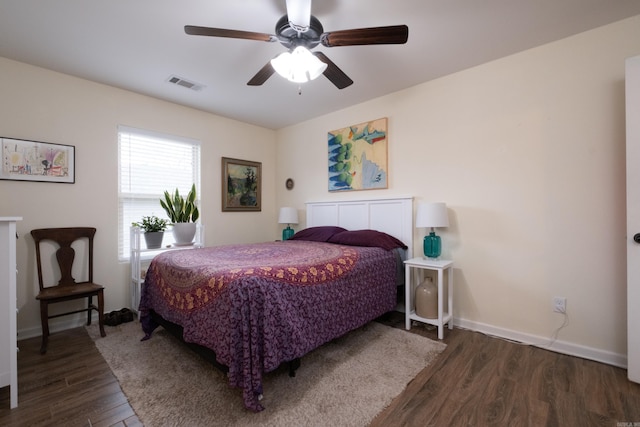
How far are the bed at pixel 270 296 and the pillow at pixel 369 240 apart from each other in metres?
→ 0.01

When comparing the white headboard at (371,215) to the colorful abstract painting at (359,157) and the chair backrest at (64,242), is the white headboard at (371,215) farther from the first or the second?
the chair backrest at (64,242)

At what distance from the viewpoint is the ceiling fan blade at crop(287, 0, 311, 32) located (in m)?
1.44

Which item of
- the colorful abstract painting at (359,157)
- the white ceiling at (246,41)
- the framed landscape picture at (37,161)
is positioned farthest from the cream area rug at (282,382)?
the white ceiling at (246,41)

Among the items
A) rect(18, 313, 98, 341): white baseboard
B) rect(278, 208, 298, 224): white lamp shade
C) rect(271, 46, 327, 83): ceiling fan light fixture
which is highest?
rect(271, 46, 327, 83): ceiling fan light fixture

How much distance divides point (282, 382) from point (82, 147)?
9.57 ft

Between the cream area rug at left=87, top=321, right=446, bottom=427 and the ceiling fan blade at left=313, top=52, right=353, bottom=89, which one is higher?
the ceiling fan blade at left=313, top=52, right=353, bottom=89

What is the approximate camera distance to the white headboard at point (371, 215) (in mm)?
2963

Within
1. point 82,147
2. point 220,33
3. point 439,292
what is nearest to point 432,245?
point 439,292

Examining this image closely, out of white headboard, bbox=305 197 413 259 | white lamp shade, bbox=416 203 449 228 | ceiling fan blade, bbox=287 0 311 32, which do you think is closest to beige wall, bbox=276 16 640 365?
white headboard, bbox=305 197 413 259

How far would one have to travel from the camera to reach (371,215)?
325 centimetres

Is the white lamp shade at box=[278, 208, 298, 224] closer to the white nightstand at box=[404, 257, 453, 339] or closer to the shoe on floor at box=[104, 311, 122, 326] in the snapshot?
the white nightstand at box=[404, 257, 453, 339]

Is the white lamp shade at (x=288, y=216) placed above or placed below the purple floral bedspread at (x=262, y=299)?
above

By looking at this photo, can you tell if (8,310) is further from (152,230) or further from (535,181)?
(535,181)

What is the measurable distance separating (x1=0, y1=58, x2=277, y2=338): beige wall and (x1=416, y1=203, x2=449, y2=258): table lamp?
8.79 feet
